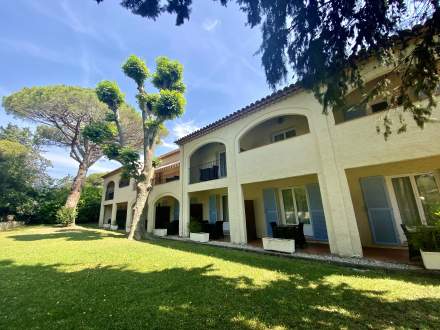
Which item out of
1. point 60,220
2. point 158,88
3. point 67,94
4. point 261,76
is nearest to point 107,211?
point 60,220

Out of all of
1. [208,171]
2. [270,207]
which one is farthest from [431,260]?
[208,171]

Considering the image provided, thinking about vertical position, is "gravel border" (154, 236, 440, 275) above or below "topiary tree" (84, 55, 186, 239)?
below

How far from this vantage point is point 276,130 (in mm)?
15602

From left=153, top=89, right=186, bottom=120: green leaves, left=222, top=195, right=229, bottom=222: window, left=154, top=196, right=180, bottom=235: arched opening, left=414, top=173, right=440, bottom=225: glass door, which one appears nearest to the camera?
left=414, top=173, right=440, bottom=225: glass door

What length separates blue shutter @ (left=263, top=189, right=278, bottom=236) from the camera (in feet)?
48.2

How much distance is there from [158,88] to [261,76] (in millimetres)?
15764

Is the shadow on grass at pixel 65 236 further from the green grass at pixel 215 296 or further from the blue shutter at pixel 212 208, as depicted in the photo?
the green grass at pixel 215 296

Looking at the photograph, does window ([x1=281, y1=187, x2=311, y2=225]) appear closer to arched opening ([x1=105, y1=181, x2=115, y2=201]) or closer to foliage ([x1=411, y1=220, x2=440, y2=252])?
foliage ([x1=411, y1=220, x2=440, y2=252])

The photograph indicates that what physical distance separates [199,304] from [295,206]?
35.8ft

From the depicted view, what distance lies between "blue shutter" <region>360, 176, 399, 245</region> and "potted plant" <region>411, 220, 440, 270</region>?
3.64 m

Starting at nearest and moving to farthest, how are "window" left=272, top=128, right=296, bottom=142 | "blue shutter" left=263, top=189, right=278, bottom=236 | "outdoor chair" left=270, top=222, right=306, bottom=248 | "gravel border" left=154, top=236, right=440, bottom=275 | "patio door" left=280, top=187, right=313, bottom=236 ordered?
"gravel border" left=154, top=236, right=440, bottom=275
"outdoor chair" left=270, top=222, right=306, bottom=248
"patio door" left=280, top=187, right=313, bottom=236
"blue shutter" left=263, top=189, right=278, bottom=236
"window" left=272, top=128, right=296, bottom=142

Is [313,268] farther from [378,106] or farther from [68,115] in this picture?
[68,115]

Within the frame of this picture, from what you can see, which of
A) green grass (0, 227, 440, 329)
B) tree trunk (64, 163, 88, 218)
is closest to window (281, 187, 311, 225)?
green grass (0, 227, 440, 329)

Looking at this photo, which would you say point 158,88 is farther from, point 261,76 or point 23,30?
point 261,76
